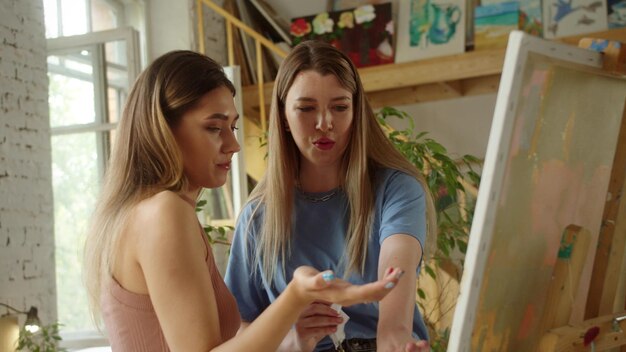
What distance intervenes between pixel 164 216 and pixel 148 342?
24cm

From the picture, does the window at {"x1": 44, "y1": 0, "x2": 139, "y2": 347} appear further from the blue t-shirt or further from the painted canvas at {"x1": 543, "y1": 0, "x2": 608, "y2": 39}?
the blue t-shirt

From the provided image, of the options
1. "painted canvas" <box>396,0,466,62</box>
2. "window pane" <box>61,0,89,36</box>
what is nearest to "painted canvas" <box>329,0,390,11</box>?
"painted canvas" <box>396,0,466,62</box>

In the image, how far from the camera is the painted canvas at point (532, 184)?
3.69 feet

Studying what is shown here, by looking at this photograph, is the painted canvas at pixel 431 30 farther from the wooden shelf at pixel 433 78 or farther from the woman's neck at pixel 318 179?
the woman's neck at pixel 318 179

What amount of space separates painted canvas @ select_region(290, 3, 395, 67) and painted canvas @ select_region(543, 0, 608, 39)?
42.7 inches

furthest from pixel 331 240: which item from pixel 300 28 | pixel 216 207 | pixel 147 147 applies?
pixel 300 28

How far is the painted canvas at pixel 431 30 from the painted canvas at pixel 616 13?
96 cm

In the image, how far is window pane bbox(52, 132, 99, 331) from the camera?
5.06 metres

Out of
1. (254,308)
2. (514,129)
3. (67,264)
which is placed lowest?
(67,264)

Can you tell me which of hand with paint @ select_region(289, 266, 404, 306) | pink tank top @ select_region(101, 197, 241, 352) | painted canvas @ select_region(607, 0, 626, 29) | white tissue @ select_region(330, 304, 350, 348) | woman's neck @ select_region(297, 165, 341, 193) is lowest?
white tissue @ select_region(330, 304, 350, 348)

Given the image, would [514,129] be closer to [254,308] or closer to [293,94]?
[293,94]

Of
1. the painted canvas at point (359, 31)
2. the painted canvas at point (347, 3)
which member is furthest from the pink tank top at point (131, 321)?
the painted canvas at point (347, 3)

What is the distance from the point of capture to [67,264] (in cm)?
539

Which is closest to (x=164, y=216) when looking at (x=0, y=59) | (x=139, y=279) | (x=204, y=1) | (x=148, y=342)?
(x=139, y=279)
